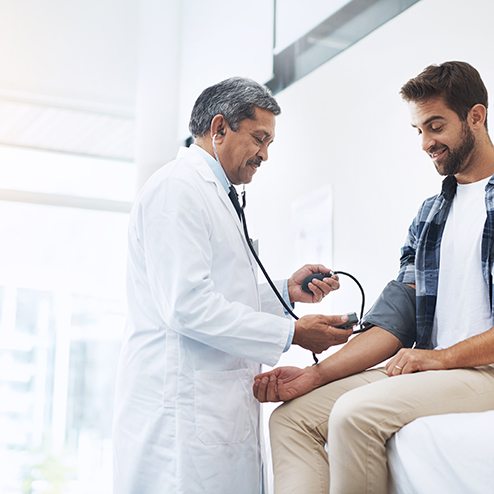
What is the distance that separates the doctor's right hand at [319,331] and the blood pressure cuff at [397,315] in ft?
0.23

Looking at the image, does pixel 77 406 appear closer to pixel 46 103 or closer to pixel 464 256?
pixel 46 103

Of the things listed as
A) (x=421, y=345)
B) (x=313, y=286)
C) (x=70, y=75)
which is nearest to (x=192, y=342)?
(x=313, y=286)

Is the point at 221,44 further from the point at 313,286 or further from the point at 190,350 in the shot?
the point at 190,350

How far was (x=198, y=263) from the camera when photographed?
1.96m

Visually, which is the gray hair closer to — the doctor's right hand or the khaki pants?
the doctor's right hand

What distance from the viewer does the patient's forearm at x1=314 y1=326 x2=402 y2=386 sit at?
195 centimetres

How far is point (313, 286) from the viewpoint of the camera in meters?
2.25

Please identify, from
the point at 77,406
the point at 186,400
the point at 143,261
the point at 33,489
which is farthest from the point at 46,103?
the point at 186,400

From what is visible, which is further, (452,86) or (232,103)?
(232,103)

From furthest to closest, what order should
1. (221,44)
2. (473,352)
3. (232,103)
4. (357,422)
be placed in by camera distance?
(221,44)
(232,103)
(473,352)
(357,422)

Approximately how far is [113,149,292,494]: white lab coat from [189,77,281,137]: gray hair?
18cm

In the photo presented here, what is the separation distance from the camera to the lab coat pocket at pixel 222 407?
1.95 m

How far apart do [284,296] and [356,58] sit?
1019 mm

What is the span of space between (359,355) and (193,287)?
407 millimetres
